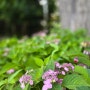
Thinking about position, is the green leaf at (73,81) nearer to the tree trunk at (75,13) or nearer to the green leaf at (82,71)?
the green leaf at (82,71)

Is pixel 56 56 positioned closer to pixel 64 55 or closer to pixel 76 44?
pixel 64 55

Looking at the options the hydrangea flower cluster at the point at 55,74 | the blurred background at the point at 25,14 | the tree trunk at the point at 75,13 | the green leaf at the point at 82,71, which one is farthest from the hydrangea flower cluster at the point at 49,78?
the blurred background at the point at 25,14

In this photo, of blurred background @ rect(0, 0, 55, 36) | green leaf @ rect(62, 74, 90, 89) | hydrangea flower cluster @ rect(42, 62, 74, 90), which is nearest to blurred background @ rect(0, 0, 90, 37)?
blurred background @ rect(0, 0, 55, 36)

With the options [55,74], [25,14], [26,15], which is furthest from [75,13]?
[26,15]

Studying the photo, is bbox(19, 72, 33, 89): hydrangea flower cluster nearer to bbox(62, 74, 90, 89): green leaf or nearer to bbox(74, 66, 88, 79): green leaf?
bbox(62, 74, 90, 89): green leaf

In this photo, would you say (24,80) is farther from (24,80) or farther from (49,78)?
(49,78)
